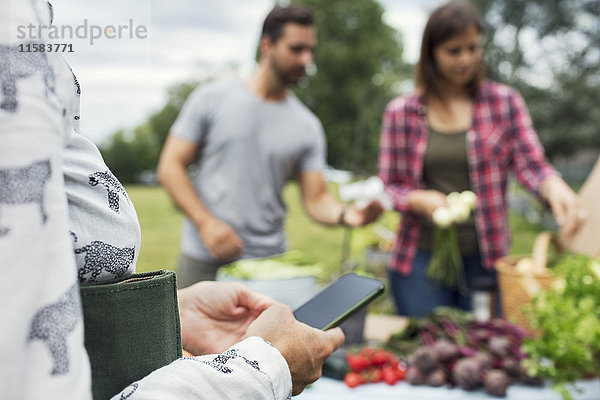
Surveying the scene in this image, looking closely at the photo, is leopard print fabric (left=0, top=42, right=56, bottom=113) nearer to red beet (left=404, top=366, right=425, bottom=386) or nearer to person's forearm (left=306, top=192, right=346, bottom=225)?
red beet (left=404, top=366, right=425, bottom=386)

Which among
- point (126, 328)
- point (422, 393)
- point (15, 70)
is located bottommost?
point (422, 393)

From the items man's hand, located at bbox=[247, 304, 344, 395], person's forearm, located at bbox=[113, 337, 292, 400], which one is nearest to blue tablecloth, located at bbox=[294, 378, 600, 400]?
man's hand, located at bbox=[247, 304, 344, 395]

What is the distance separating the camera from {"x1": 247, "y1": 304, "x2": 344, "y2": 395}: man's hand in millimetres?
869

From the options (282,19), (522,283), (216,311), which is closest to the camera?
(216,311)

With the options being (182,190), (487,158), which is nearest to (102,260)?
(182,190)

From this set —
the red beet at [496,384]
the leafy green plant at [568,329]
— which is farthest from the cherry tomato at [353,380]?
the leafy green plant at [568,329]

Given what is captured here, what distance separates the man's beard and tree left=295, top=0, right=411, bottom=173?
67.5 ft

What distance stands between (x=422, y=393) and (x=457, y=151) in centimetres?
123

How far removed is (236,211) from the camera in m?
2.79

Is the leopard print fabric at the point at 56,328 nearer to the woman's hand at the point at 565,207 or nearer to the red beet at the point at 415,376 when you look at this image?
the red beet at the point at 415,376

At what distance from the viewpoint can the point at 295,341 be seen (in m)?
0.89

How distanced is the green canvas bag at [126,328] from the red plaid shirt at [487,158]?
1.91m

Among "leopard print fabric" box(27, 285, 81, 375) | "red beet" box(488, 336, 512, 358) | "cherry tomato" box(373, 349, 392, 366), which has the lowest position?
"cherry tomato" box(373, 349, 392, 366)

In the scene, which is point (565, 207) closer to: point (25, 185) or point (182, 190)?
point (182, 190)
